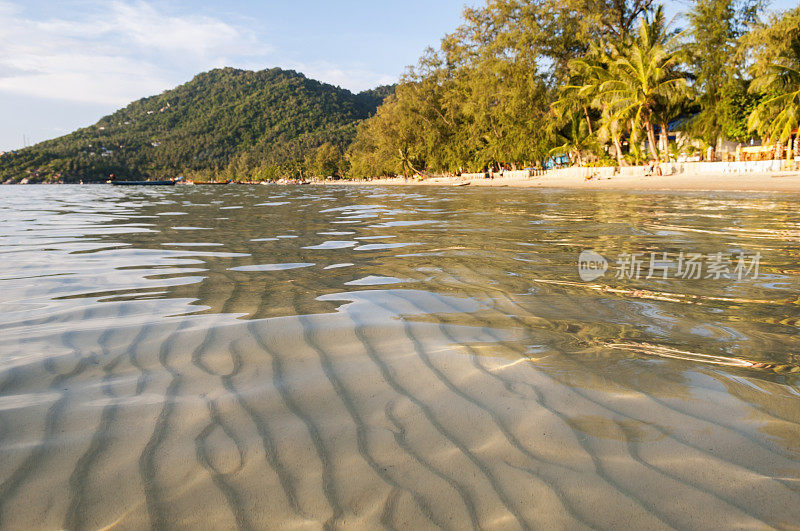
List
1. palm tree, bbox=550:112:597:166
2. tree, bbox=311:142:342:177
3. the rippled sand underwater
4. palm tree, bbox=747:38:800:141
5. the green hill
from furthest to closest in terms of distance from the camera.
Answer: the green hill, tree, bbox=311:142:342:177, palm tree, bbox=550:112:597:166, palm tree, bbox=747:38:800:141, the rippled sand underwater

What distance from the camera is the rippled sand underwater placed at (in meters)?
1.23

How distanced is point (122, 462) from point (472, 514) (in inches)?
42.8

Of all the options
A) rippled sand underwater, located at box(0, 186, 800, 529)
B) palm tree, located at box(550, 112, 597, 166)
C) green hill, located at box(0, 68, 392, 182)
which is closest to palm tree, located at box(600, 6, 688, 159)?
palm tree, located at box(550, 112, 597, 166)

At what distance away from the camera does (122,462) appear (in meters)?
1.40

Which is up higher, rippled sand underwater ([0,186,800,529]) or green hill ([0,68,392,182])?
green hill ([0,68,392,182])

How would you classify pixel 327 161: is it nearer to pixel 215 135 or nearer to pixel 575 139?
pixel 575 139

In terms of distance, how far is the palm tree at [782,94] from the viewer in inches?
912

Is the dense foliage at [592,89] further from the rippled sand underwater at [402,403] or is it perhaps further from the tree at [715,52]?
the rippled sand underwater at [402,403]

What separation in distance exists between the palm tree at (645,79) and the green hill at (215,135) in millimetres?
104948

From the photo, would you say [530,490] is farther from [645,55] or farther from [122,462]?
[645,55]

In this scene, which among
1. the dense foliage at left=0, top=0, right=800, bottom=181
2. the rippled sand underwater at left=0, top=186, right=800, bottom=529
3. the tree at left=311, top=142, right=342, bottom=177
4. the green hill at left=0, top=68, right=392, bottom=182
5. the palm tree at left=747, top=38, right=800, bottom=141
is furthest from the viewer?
the green hill at left=0, top=68, right=392, bottom=182

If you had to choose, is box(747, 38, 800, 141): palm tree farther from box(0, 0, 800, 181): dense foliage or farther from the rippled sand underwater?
the rippled sand underwater

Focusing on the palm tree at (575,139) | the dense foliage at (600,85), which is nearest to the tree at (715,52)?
the dense foliage at (600,85)

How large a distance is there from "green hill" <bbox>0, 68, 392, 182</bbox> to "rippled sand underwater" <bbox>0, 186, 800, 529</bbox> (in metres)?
130
